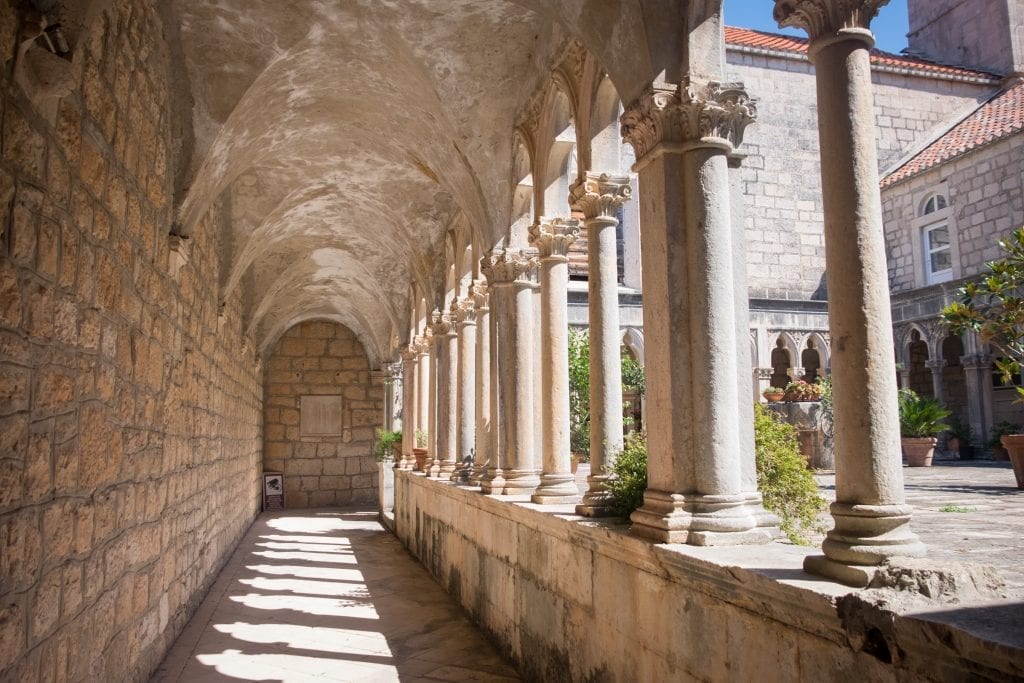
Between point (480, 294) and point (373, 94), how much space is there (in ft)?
7.03

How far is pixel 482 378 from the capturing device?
25.2 ft

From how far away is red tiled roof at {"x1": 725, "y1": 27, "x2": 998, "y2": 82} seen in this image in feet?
42.3

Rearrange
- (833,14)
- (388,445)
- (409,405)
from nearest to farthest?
(833,14) < (409,405) < (388,445)

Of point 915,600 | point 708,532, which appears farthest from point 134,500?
point 915,600

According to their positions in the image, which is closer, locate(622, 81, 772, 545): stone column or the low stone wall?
the low stone wall

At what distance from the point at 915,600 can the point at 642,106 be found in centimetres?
226

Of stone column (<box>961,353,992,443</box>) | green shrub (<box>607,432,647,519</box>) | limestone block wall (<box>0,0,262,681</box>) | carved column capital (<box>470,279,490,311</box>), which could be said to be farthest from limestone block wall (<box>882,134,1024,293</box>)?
limestone block wall (<box>0,0,262,681</box>)

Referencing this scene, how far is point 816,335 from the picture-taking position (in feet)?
43.0

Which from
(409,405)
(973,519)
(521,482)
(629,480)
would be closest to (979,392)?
(409,405)

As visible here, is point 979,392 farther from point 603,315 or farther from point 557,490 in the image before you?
point 603,315

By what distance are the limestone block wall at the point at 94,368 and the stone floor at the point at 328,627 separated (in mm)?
416

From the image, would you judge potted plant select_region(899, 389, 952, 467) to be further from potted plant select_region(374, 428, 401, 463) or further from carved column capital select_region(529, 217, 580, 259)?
potted plant select_region(374, 428, 401, 463)

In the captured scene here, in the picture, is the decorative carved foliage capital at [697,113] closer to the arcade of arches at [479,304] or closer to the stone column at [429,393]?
the arcade of arches at [479,304]

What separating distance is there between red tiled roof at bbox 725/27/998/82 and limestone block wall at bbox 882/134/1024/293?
2435mm
